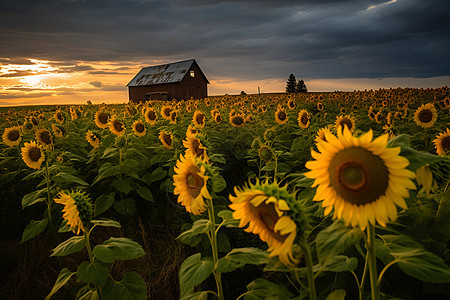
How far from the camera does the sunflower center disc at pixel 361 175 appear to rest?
137cm

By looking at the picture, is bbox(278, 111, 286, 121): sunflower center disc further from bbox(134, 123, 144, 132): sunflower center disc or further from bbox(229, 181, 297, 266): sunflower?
bbox(229, 181, 297, 266): sunflower

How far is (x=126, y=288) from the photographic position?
7.68 feet

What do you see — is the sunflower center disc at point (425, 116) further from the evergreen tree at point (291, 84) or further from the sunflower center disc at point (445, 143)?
the evergreen tree at point (291, 84)

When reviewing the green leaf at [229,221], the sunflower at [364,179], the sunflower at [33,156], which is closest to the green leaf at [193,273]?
the green leaf at [229,221]

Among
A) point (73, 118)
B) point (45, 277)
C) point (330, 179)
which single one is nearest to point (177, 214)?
point (45, 277)

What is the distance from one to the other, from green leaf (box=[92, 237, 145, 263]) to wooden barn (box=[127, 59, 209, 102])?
32.1 m

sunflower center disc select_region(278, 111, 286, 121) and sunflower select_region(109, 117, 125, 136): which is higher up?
sunflower center disc select_region(278, 111, 286, 121)

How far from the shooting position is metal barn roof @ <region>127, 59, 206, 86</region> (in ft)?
114

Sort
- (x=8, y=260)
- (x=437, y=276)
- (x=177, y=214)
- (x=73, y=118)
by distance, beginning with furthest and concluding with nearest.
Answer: (x=73, y=118) → (x=177, y=214) → (x=8, y=260) → (x=437, y=276)

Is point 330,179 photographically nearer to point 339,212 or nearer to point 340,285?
point 339,212

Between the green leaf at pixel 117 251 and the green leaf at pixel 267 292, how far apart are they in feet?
2.54

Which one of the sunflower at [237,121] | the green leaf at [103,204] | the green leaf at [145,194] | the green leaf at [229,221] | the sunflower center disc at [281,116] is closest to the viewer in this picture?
Answer: the green leaf at [229,221]

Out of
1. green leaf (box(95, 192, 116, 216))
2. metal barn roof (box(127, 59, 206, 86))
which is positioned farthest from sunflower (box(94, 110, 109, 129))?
metal barn roof (box(127, 59, 206, 86))

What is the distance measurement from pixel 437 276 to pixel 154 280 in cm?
293
